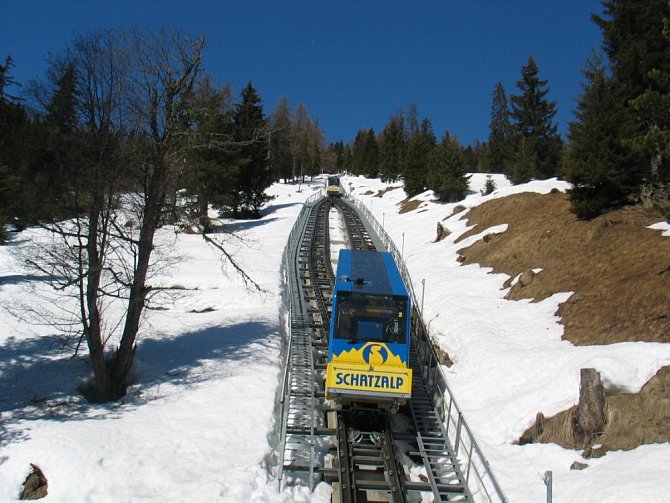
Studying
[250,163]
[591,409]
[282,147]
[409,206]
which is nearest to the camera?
[591,409]

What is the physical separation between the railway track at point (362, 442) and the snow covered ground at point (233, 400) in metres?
0.51

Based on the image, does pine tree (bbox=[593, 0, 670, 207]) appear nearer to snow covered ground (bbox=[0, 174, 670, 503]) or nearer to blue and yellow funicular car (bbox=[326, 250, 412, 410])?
snow covered ground (bbox=[0, 174, 670, 503])

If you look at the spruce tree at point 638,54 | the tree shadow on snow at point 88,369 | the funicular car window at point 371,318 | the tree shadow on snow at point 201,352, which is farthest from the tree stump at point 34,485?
the spruce tree at point 638,54

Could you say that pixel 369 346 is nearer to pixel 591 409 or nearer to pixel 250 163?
pixel 591 409

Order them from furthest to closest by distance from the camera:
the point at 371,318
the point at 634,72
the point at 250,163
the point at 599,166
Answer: the point at 250,163, the point at 634,72, the point at 599,166, the point at 371,318

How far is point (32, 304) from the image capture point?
19219 millimetres

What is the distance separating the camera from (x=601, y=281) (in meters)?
15.1

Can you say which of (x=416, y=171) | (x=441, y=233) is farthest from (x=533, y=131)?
(x=441, y=233)

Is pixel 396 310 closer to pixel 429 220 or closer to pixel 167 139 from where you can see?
pixel 167 139

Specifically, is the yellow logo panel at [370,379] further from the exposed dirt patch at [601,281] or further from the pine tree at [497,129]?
the pine tree at [497,129]

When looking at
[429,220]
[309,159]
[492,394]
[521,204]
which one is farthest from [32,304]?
[309,159]

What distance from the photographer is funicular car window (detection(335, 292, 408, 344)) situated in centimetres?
1135

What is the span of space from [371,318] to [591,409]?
4682 millimetres

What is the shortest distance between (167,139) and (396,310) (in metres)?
6.87
